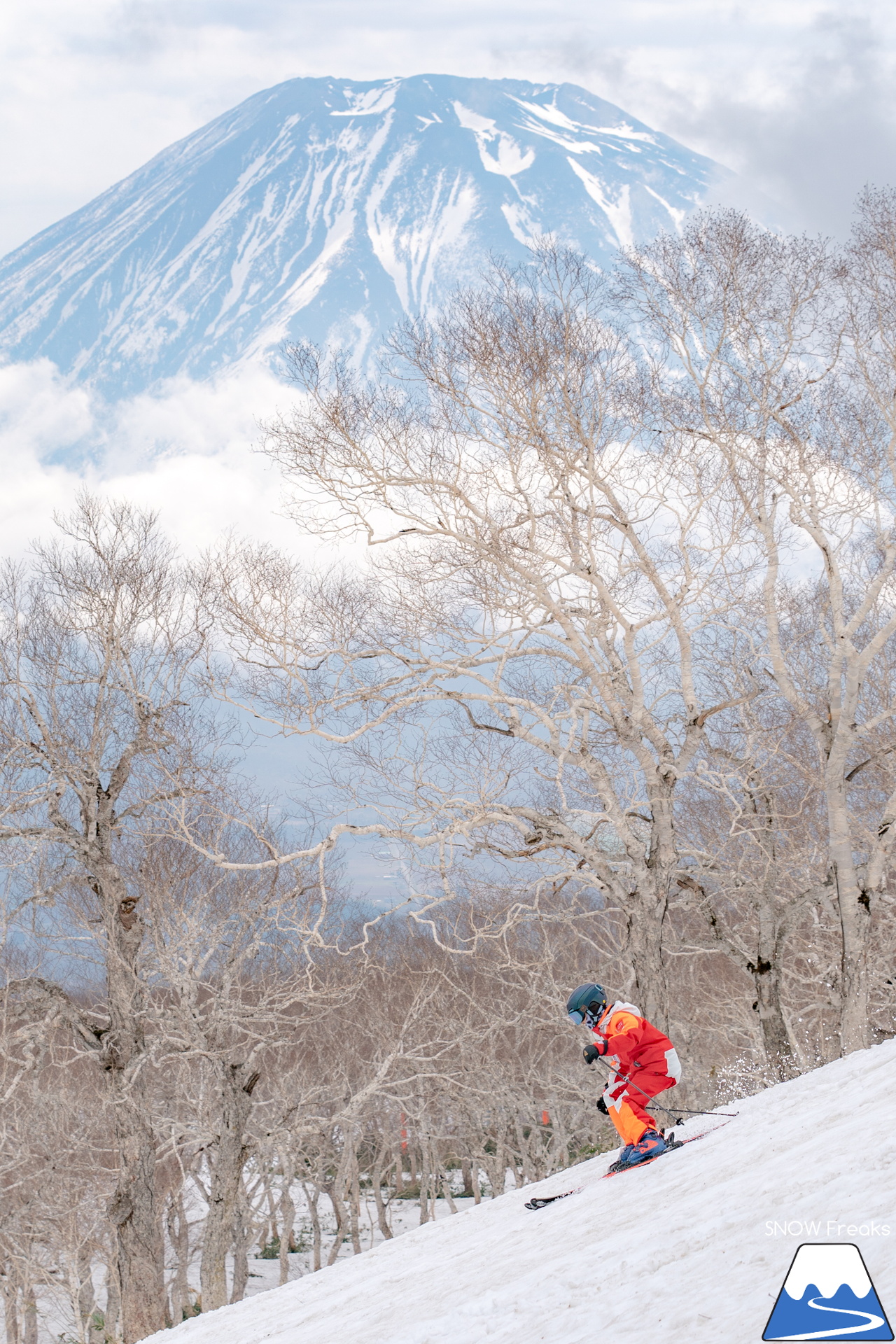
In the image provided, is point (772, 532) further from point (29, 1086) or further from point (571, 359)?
point (29, 1086)

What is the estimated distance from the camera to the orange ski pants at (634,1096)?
7.26 m

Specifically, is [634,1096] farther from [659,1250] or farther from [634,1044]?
[659,1250]

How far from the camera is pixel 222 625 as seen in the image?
13.6 m

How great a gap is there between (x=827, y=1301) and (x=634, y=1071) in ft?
12.3

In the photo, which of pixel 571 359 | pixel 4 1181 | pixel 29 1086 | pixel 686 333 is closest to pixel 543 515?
pixel 571 359

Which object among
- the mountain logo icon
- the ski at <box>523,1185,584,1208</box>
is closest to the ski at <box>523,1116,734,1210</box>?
the ski at <box>523,1185,584,1208</box>

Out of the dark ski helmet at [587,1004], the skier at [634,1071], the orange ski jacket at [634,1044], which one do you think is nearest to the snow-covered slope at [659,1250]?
the skier at [634,1071]

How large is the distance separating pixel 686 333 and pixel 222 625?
7247 millimetres

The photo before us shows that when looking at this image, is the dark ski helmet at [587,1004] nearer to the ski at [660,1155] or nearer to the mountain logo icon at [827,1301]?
the ski at [660,1155]

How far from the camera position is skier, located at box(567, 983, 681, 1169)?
727 cm

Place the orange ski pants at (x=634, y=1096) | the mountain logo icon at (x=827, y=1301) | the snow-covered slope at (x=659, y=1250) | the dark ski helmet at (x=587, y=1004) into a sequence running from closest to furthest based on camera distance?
the mountain logo icon at (x=827, y=1301) < the snow-covered slope at (x=659, y=1250) < the orange ski pants at (x=634, y=1096) < the dark ski helmet at (x=587, y=1004)

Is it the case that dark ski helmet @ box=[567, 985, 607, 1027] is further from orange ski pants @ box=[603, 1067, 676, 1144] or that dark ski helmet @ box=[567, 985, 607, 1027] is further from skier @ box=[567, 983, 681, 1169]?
orange ski pants @ box=[603, 1067, 676, 1144]

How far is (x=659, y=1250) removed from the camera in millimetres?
4707

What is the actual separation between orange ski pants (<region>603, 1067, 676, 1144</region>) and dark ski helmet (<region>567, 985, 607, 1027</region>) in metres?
0.43
